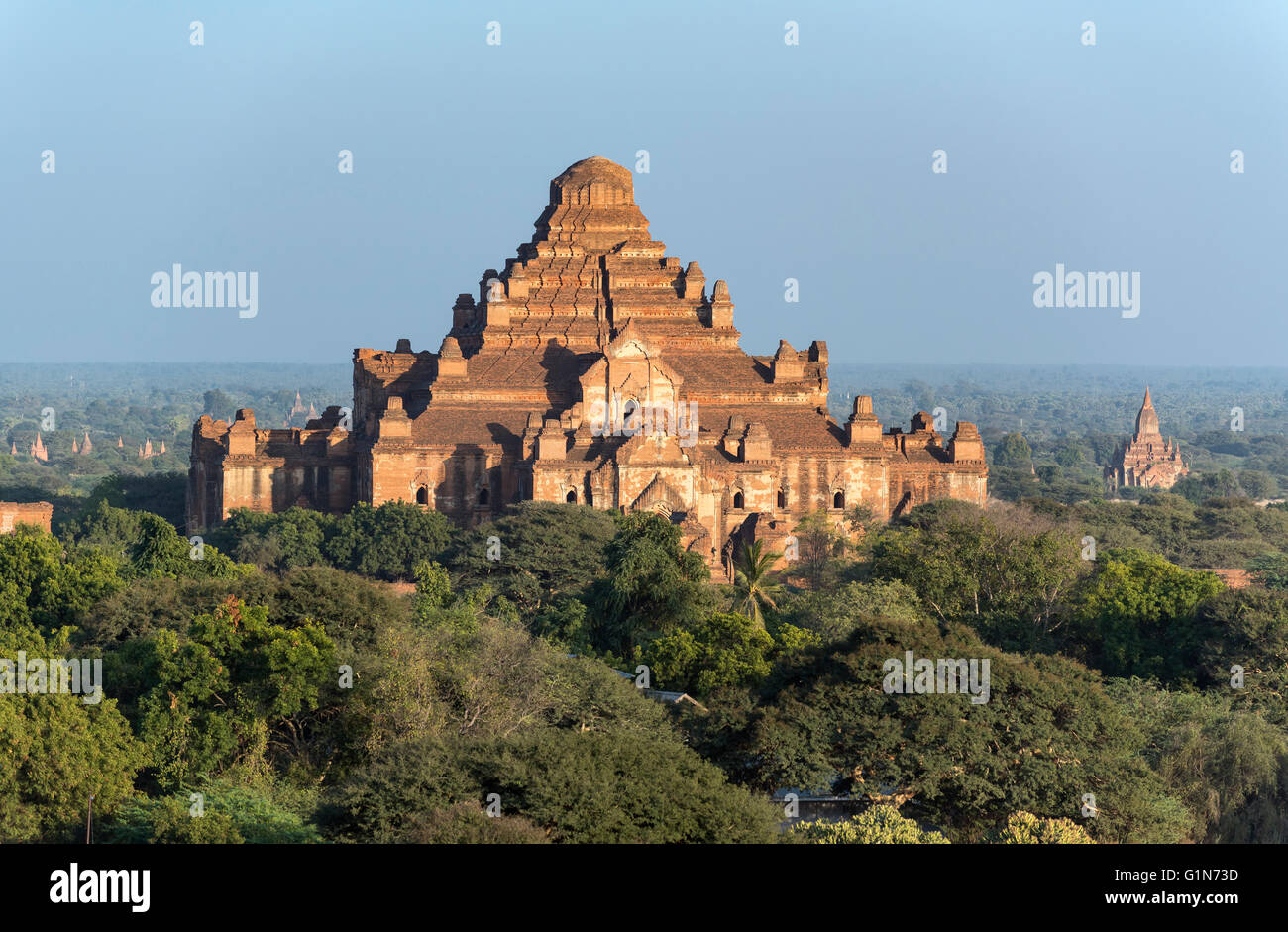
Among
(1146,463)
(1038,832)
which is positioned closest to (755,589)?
(1038,832)

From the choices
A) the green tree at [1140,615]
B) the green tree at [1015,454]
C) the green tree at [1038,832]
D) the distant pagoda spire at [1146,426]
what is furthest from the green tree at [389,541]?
the distant pagoda spire at [1146,426]

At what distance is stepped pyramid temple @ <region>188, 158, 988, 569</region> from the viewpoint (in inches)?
2859

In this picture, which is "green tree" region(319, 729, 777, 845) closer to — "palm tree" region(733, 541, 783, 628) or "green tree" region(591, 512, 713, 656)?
"green tree" region(591, 512, 713, 656)

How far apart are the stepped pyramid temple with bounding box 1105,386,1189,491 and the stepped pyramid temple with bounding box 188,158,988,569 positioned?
273ft

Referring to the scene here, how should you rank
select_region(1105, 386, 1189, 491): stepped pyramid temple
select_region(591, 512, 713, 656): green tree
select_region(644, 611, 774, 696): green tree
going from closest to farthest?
select_region(644, 611, 774, 696): green tree → select_region(591, 512, 713, 656): green tree → select_region(1105, 386, 1189, 491): stepped pyramid temple

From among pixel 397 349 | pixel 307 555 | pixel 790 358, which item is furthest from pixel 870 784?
pixel 397 349

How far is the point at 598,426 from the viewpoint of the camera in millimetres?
75750

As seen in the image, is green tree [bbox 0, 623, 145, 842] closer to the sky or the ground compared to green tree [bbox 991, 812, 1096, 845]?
closer to the sky

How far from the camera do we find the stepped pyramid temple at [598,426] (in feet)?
238

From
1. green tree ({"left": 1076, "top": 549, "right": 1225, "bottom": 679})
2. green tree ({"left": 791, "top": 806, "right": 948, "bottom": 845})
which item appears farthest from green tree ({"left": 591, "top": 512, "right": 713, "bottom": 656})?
green tree ({"left": 791, "top": 806, "right": 948, "bottom": 845})

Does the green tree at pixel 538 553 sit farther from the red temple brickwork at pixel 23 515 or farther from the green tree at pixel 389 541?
the red temple brickwork at pixel 23 515

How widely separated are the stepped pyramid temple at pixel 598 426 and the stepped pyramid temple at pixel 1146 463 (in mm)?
83095

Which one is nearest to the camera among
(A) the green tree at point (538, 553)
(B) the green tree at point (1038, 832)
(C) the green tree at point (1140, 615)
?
(B) the green tree at point (1038, 832)

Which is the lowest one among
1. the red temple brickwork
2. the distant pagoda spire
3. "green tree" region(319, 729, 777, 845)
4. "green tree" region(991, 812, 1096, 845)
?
"green tree" region(991, 812, 1096, 845)
